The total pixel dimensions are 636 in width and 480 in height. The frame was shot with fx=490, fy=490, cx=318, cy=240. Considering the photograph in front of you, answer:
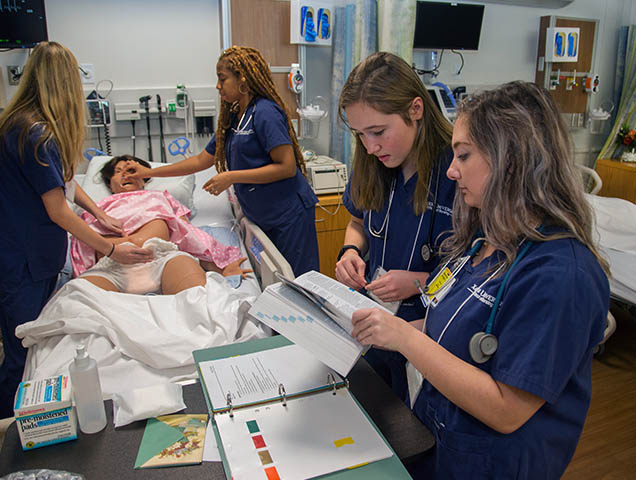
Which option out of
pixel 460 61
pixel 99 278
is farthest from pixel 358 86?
pixel 460 61

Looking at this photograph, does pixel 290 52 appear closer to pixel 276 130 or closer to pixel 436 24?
pixel 436 24

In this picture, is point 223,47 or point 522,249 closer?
point 522,249

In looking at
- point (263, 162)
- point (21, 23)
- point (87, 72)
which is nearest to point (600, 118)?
point (263, 162)

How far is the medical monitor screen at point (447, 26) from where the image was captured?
3.61 meters

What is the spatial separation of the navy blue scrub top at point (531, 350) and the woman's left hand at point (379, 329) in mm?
116

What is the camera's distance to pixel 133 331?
1424 mm

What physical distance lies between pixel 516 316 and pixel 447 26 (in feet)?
11.1

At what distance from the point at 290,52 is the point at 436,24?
1134 mm

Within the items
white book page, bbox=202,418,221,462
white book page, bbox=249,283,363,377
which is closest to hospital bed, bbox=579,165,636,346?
white book page, bbox=249,283,363,377

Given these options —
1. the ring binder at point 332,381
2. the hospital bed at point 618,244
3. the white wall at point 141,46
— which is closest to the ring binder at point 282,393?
the ring binder at point 332,381

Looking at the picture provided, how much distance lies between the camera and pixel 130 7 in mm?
3043

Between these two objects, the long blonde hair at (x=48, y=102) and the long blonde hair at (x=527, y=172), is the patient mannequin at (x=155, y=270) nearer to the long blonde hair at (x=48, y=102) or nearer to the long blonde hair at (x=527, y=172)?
the long blonde hair at (x=48, y=102)

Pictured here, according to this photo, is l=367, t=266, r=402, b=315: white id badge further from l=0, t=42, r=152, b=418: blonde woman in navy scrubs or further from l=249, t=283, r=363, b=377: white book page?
l=0, t=42, r=152, b=418: blonde woman in navy scrubs

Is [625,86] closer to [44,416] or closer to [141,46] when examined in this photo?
[141,46]
